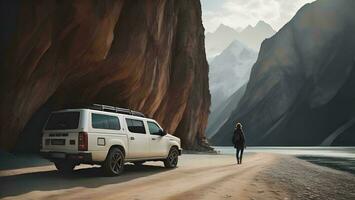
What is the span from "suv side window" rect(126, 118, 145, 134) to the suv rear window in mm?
2092

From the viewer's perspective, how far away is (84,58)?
21.7 metres

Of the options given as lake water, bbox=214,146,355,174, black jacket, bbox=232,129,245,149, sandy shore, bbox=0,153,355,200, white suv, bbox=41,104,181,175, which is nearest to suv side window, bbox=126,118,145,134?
white suv, bbox=41,104,181,175

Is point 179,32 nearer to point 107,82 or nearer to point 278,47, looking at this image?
point 107,82

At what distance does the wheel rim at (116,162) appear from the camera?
13.2 metres

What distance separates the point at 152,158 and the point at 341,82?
120742mm

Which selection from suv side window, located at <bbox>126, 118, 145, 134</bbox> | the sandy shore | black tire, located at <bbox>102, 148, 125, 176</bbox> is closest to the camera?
the sandy shore

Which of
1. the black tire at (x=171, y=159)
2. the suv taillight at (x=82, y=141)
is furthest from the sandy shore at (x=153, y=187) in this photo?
the black tire at (x=171, y=159)

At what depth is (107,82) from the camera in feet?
85.5

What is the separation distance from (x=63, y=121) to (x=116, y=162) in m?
2.03

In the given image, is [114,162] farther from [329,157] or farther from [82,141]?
[329,157]

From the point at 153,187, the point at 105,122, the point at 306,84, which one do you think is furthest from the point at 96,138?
the point at 306,84

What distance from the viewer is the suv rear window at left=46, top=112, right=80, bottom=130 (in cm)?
1252

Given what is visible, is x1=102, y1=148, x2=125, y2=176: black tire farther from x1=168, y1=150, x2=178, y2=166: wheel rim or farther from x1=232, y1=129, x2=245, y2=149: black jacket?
x1=232, y1=129, x2=245, y2=149: black jacket

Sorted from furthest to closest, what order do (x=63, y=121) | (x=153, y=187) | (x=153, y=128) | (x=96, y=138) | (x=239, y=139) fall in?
(x=239, y=139), (x=153, y=128), (x=63, y=121), (x=96, y=138), (x=153, y=187)
